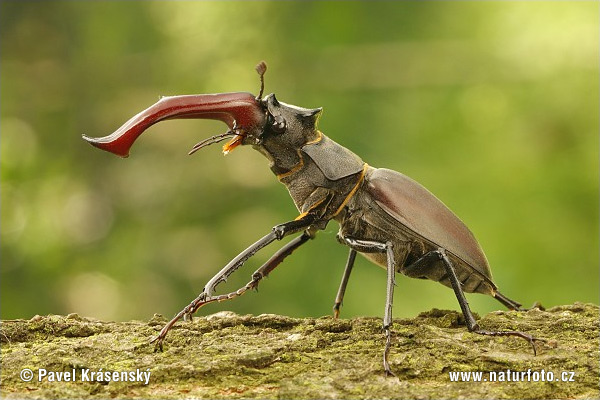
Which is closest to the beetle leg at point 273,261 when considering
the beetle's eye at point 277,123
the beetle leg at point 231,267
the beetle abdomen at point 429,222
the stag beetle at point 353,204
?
the stag beetle at point 353,204

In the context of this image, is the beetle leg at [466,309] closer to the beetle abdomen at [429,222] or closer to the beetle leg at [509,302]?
the beetle abdomen at [429,222]

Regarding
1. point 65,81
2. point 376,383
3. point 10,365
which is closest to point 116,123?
point 65,81

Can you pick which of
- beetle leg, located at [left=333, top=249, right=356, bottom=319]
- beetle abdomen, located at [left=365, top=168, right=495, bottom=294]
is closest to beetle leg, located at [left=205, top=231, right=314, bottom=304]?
beetle leg, located at [left=333, top=249, right=356, bottom=319]

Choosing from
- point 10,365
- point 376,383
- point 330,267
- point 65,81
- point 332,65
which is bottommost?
point 376,383

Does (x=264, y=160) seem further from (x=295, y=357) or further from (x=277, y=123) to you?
(x=295, y=357)

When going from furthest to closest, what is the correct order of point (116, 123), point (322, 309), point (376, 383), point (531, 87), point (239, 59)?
point (116, 123), point (239, 59), point (531, 87), point (322, 309), point (376, 383)

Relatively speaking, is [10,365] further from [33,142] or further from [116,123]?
[116,123]

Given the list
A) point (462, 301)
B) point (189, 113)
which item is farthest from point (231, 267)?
point (462, 301)
